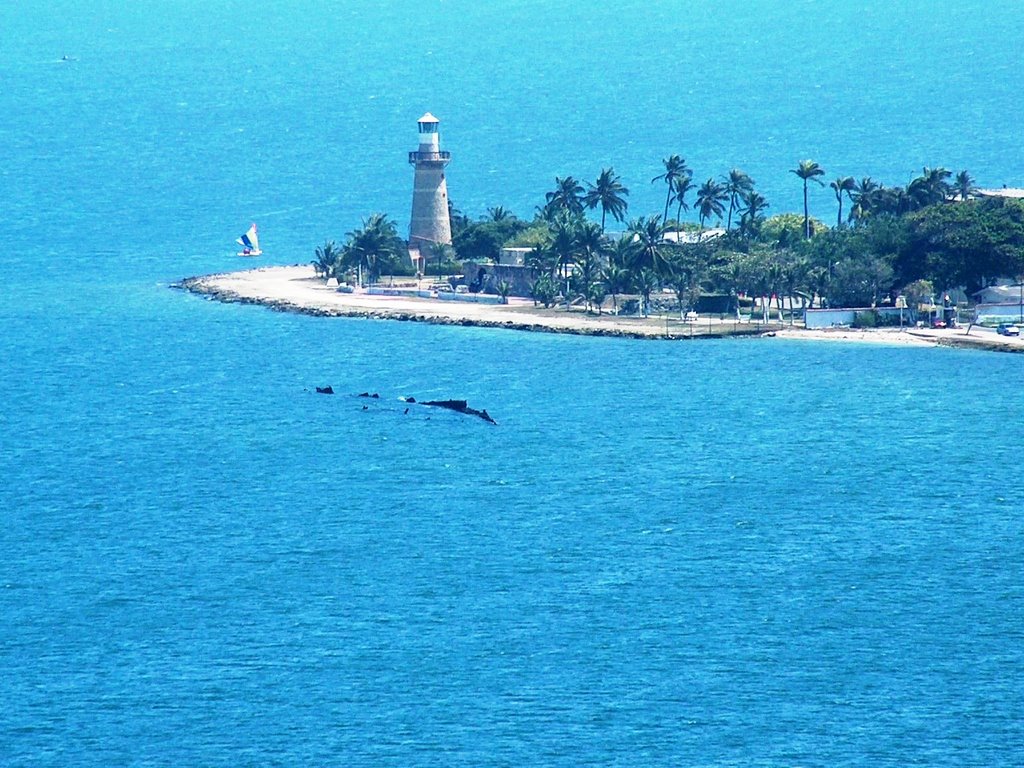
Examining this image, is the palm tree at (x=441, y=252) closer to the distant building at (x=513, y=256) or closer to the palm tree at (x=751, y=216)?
the distant building at (x=513, y=256)

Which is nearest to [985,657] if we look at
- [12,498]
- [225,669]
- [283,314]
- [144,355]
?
[225,669]

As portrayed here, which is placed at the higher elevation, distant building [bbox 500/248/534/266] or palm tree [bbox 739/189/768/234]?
palm tree [bbox 739/189/768/234]

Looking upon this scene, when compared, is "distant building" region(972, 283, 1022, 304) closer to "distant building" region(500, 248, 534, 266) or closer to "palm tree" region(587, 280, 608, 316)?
"palm tree" region(587, 280, 608, 316)

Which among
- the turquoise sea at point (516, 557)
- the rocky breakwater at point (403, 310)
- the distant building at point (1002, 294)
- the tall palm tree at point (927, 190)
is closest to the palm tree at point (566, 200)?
the rocky breakwater at point (403, 310)

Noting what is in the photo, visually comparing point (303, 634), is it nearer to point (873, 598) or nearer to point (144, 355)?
point (873, 598)

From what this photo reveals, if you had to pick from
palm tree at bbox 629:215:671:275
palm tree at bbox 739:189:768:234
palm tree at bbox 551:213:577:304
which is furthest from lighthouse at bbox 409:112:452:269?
palm tree at bbox 629:215:671:275
